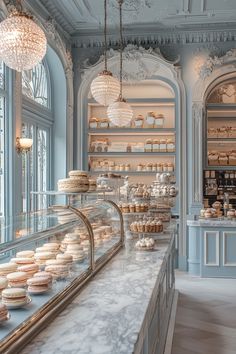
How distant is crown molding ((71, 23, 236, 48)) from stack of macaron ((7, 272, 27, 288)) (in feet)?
20.1

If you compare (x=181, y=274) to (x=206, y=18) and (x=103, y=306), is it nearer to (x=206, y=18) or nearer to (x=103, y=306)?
(x=206, y=18)

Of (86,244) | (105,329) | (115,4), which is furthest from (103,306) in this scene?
(115,4)

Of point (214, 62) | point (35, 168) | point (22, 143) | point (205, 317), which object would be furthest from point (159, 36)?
point (205, 317)

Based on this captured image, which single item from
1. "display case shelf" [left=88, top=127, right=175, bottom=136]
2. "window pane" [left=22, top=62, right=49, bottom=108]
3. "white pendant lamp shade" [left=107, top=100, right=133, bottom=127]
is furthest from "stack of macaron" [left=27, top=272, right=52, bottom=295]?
"display case shelf" [left=88, top=127, right=175, bottom=136]

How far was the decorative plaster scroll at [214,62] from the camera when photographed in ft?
23.7

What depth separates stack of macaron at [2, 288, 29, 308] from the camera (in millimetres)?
1846

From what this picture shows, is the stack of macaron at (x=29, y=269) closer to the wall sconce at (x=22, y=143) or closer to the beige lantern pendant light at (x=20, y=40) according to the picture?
the beige lantern pendant light at (x=20, y=40)

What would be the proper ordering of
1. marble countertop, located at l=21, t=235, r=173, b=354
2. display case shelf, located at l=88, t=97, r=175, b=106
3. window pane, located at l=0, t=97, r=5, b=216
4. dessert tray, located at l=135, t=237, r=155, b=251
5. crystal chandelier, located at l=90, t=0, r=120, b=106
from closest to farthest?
1. marble countertop, located at l=21, t=235, r=173, b=354
2. dessert tray, located at l=135, t=237, r=155, b=251
3. crystal chandelier, located at l=90, t=0, r=120, b=106
4. window pane, located at l=0, t=97, r=5, b=216
5. display case shelf, located at l=88, t=97, r=175, b=106

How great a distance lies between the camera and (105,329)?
1.77 meters

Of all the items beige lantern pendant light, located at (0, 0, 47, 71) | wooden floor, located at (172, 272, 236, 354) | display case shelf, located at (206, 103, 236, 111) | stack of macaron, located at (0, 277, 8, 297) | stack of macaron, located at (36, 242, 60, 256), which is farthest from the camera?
display case shelf, located at (206, 103, 236, 111)

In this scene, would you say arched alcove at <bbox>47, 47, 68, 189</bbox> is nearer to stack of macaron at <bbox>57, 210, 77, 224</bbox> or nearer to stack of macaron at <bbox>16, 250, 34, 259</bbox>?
stack of macaron at <bbox>57, 210, 77, 224</bbox>

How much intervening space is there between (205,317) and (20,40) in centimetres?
328

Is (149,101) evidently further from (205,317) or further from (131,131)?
(205,317)

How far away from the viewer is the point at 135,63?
7.48 m
